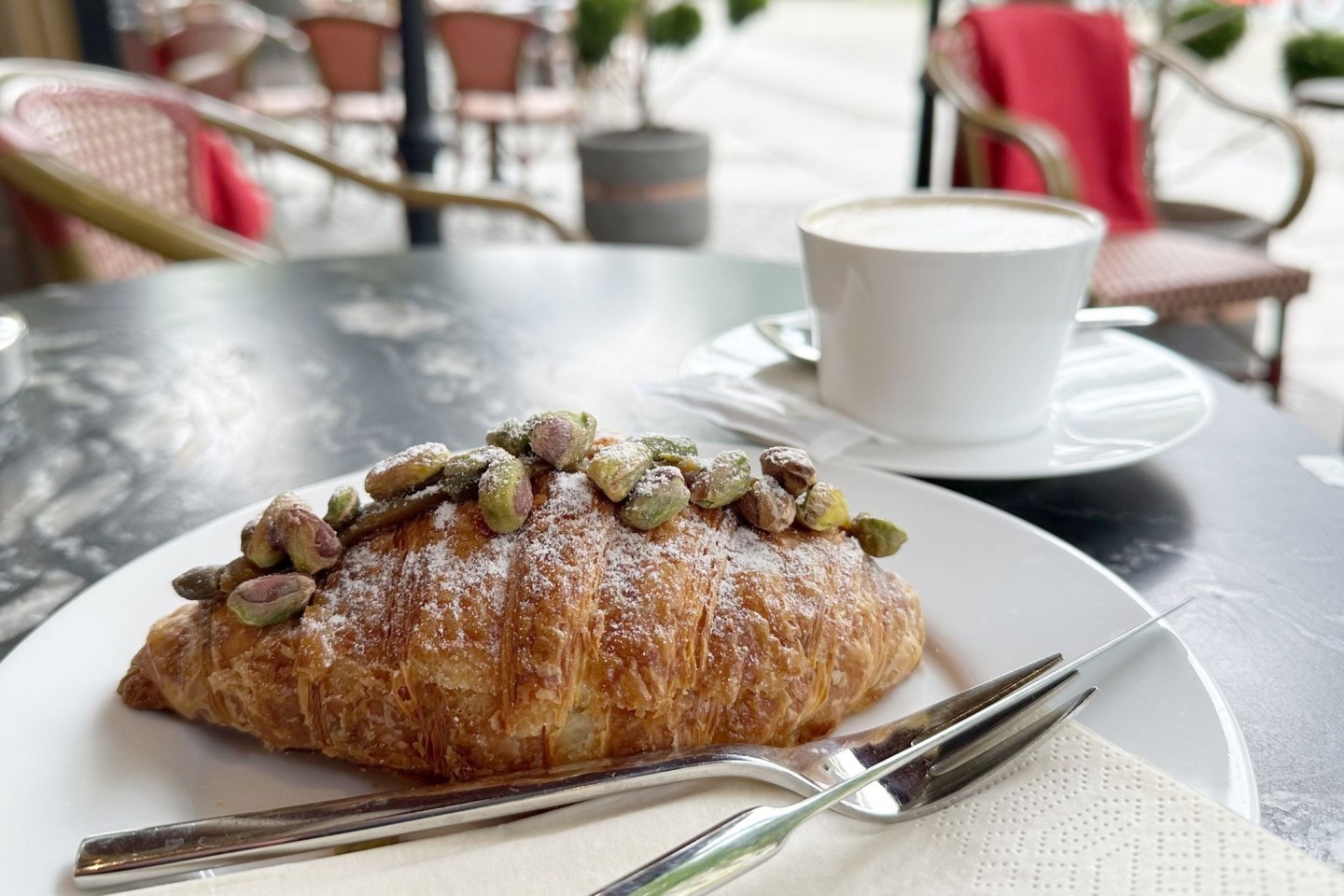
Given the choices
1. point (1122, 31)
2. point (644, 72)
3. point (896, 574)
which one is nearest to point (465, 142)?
point (644, 72)

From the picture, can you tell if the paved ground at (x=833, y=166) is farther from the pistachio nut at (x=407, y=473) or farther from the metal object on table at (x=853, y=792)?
the pistachio nut at (x=407, y=473)

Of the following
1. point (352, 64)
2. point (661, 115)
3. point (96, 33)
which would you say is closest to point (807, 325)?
point (96, 33)

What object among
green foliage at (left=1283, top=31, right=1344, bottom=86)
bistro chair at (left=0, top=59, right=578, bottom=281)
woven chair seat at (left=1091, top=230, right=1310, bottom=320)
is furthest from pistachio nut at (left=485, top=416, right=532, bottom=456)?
green foliage at (left=1283, top=31, right=1344, bottom=86)

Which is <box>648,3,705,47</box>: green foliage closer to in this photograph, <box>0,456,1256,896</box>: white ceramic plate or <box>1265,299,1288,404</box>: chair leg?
<box>1265,299,1288,404</box>: chair leg

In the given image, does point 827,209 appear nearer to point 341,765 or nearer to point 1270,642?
point 1270,642

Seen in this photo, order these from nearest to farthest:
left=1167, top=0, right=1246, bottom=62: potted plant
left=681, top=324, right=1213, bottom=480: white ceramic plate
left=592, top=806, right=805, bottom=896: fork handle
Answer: left=592, top=806, right=805, bottom=896: fork handle, left=681, top=324, right=1213, bottom=480: white ceramic plate, left=1167, top=0, right=1246, bottom=62: potted plant

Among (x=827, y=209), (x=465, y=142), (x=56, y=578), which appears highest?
(x=827, y=209)
